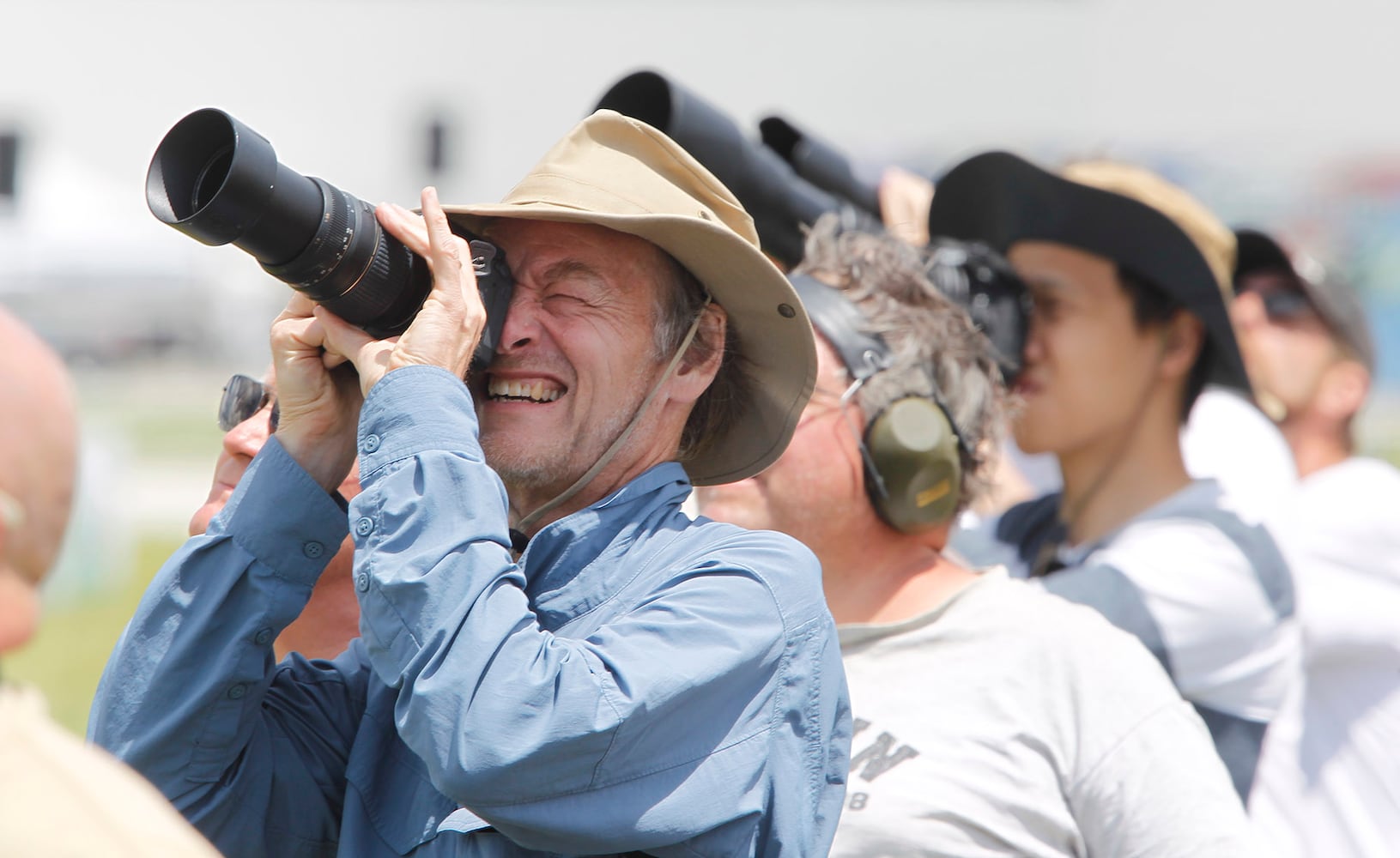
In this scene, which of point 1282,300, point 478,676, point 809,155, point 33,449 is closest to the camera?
point 33,449

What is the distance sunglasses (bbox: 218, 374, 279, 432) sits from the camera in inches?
84.7

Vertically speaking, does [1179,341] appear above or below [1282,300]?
above

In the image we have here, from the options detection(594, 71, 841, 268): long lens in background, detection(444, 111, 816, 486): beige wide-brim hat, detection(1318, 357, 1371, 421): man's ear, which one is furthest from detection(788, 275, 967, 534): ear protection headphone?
detection(1318, 357, 1371, 421): man's ear

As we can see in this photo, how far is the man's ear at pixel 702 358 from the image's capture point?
6.35 ft

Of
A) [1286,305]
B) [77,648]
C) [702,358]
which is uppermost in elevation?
[702,358]

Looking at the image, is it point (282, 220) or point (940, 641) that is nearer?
point (282, 220)

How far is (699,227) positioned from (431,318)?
0.37 metres

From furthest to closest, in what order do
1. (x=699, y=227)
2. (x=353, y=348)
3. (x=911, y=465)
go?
(x=911, y=465) → (x=699, y=227) → (x=353, y=348)

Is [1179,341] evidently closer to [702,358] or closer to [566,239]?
[702,358]

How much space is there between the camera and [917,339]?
2531 mm

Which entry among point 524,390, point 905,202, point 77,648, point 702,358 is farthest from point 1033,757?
point 77,648

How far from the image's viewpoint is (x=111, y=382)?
27.9 metres

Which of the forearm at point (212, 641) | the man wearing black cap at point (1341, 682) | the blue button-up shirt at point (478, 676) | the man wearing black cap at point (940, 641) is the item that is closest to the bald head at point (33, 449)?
the blue button-up shirt at point (478, 676)

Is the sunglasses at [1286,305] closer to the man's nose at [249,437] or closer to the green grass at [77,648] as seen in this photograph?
the man's nose at [249,437]
